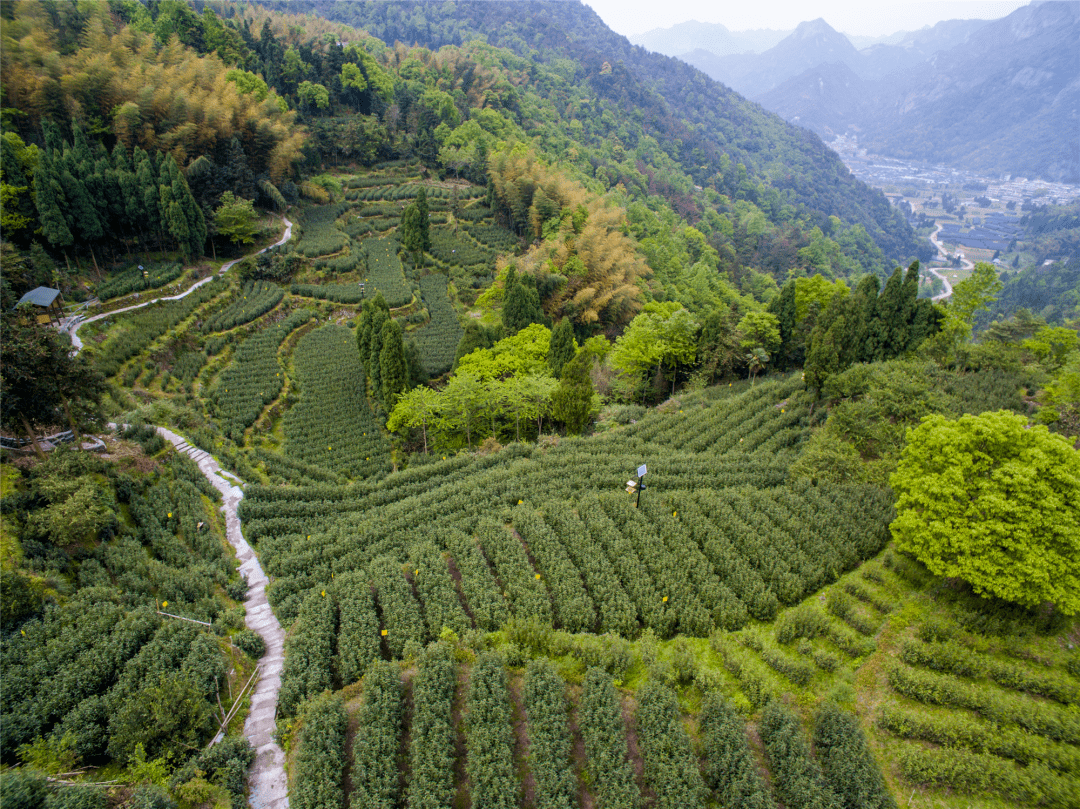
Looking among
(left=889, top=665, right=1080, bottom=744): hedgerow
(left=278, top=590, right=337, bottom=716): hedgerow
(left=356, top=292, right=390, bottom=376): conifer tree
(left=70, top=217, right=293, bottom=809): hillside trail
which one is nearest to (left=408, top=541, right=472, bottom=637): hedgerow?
(left=278, top=590, right=337, bottom=716): hedgerow

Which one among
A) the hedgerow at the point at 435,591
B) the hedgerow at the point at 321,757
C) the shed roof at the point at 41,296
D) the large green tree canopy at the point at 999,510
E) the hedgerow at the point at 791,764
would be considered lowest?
the hedgerow at the point at 321,757

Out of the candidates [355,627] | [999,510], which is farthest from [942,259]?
[355,627]

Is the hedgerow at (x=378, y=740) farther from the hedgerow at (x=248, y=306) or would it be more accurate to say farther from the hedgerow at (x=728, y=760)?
the hedgerow at (x=248, y=306)

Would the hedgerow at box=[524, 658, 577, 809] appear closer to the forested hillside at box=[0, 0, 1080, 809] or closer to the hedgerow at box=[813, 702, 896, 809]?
the forested hillside at box=[0, 0, 1080, 809]

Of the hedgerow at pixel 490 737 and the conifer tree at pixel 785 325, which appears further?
the conifer tree at pixel 785 325

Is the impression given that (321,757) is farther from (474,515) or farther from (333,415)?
(333,415)

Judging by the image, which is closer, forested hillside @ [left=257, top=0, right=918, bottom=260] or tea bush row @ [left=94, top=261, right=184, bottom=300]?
tea bush row @ [left=94, top=261, right=184, bottom=300]

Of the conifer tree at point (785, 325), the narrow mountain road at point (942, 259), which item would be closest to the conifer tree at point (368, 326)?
the conifer tree at point (785, 325)
